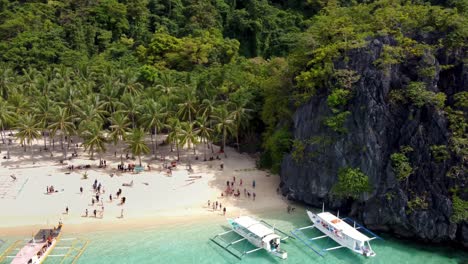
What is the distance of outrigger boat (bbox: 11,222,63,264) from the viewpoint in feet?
109

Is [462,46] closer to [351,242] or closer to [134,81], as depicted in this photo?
[351,242]

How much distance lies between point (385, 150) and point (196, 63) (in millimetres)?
38801

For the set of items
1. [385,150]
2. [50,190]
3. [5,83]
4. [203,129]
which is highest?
[5,83]

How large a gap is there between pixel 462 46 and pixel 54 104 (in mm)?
41892

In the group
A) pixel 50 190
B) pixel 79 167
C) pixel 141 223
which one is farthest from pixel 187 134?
pixel 50 190

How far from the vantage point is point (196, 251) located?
116 ft

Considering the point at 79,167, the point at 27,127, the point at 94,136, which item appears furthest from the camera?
the point at 27,127

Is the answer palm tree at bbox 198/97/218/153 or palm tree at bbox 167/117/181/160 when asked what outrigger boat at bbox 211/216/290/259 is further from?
palm tree at bbox 198/97/218/153

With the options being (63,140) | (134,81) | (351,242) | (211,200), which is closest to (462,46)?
(351,242)

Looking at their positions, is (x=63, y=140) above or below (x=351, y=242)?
above

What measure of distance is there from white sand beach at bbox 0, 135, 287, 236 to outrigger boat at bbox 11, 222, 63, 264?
2099mm

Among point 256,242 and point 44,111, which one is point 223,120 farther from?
point 44,111

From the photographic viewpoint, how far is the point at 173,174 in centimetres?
4903

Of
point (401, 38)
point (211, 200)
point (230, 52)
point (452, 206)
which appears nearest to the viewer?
point (452, 206)
